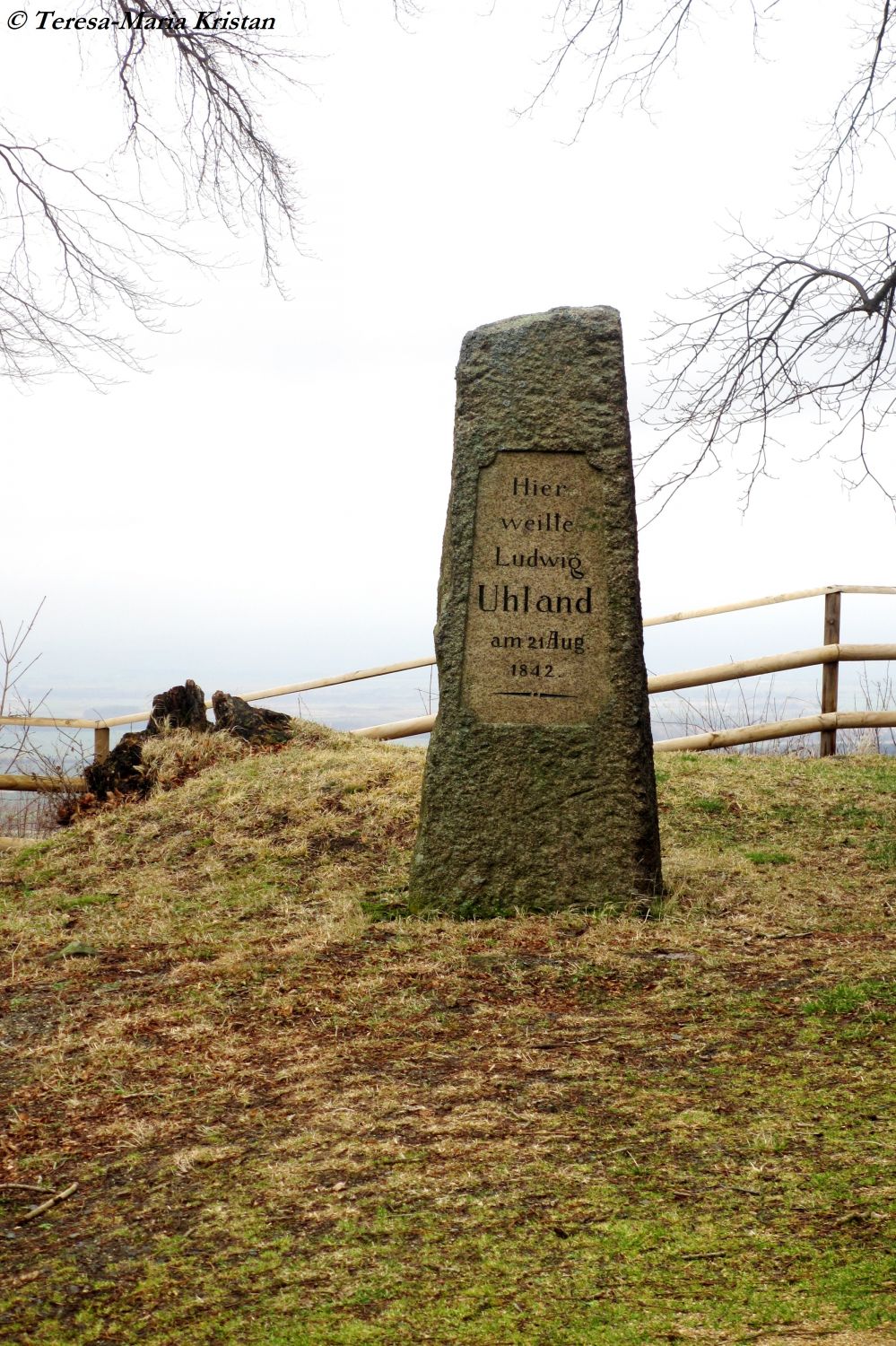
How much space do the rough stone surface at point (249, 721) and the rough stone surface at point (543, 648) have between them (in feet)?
13.9

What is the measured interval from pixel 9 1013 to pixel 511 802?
2.34 meters

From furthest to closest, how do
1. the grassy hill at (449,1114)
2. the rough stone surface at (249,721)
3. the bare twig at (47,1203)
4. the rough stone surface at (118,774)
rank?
1. the rough stone surface at (249,721)
2. the rough stone surface at (118,774)
3. the bare twig at (47,1203)
4. the grassy hill at (449,1114)

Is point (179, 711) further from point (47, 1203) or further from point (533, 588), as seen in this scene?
point (47, 1203)

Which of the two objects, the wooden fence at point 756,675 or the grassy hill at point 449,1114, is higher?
the wooden fence at point 756,675

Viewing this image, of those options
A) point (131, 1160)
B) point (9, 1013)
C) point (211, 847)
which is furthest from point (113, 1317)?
point (211, 847)

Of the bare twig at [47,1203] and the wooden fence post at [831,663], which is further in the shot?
the wooden fence post at [831,663]

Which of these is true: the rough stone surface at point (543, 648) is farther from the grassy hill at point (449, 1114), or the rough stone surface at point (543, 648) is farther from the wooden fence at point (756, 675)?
the wooden fence at point (756, 675)

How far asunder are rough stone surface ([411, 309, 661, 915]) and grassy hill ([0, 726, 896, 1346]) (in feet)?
0.97

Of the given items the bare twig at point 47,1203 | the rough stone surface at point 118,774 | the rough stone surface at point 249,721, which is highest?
the rough stone surface at point 249,721

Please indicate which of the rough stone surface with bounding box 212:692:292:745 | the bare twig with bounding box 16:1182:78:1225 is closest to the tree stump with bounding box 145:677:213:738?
the rough stone surface with bounding box 212:692:292:745

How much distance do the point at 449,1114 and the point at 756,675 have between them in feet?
23.1

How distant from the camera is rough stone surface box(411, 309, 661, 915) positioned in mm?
5648

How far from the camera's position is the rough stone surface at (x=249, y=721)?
979cm

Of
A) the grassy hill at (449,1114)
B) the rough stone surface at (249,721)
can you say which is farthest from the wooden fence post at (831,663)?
the rough stone surface at (249,721)
